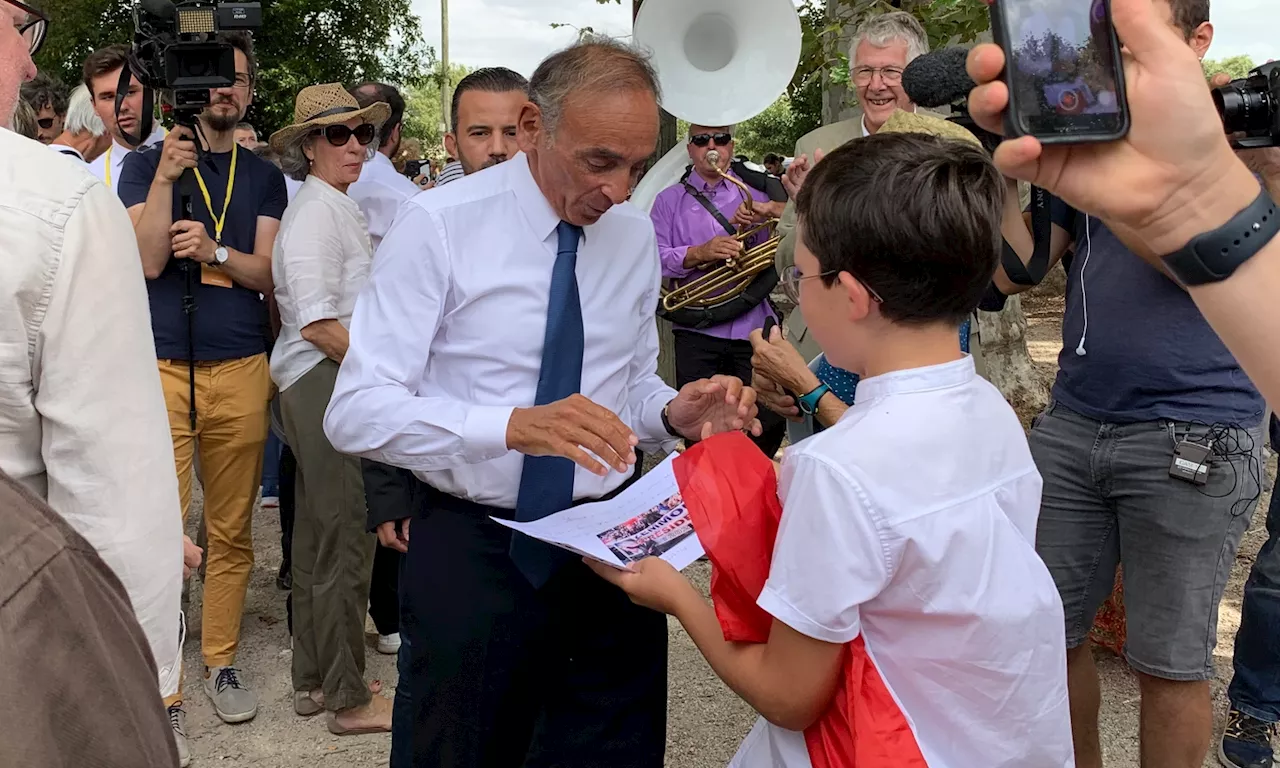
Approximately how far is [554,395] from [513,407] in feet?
0.34

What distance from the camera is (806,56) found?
640 cm

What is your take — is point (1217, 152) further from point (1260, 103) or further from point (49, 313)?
point (49, 313)

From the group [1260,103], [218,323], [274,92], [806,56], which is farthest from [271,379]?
[274,92]

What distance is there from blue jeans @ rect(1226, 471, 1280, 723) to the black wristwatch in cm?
289

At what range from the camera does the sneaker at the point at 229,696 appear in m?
3.88

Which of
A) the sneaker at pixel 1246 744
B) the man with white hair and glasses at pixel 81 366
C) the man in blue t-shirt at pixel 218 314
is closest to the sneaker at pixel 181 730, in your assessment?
the man in blue t-shirt at pixel 218 314

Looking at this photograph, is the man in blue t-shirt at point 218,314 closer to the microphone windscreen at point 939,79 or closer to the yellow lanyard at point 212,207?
the yellow lanyard at point 212,207

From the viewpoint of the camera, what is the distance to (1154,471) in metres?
2.58

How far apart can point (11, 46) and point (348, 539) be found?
7.60 feet

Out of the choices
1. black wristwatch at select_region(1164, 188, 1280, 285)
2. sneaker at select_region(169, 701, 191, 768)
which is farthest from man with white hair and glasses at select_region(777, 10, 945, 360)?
black wristwatch at select_region(1164, 188, 1280, 285)

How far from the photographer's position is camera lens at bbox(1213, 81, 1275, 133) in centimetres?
151

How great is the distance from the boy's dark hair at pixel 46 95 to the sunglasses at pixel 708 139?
3607 millimetres

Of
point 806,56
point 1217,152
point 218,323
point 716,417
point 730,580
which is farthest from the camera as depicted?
point 806,56

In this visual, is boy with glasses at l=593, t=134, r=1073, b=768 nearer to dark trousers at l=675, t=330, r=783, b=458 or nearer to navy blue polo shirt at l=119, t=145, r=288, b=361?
navy blue polo shirt at l=119, t=145, r=288, b=361
